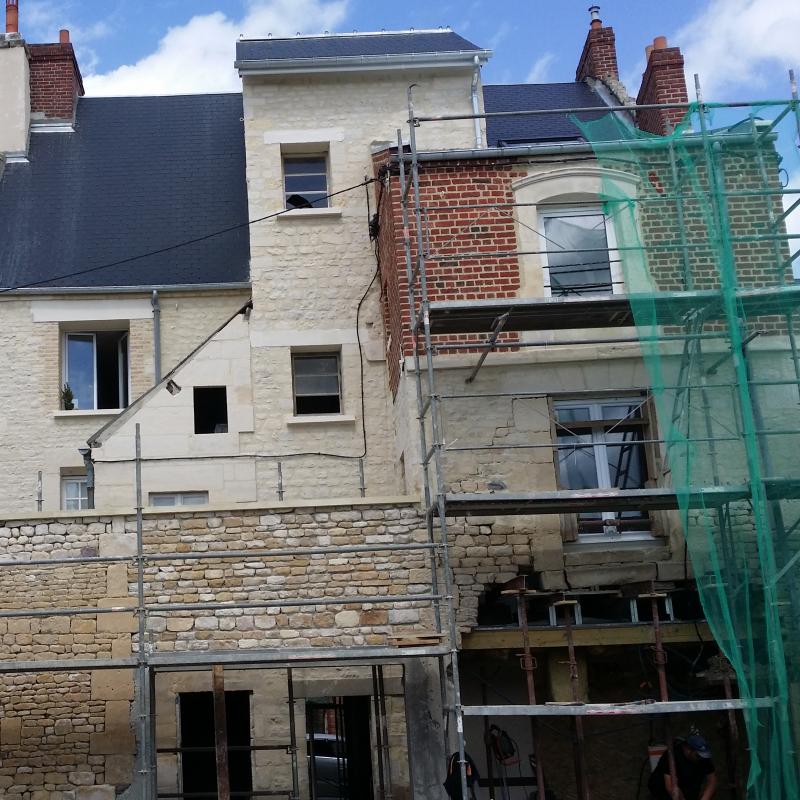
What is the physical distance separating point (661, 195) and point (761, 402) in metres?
2.33

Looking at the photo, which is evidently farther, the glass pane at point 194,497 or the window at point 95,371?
the window at point 95,371

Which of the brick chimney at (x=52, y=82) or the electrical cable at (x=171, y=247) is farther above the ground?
the brick chimney at (x=52, y=82)

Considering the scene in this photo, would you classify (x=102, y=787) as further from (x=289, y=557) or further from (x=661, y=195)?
(x=661, y=195)

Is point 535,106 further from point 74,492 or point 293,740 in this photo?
point 293,740

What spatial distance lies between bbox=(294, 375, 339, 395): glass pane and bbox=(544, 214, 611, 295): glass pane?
10.5 feet

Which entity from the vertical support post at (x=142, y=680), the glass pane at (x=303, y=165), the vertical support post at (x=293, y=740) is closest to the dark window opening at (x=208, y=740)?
the vertical support post at (x=293, y=740)

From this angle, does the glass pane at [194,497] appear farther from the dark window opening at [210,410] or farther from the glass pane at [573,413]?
the glass pane at [573,413]

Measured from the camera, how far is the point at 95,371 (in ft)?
53.8

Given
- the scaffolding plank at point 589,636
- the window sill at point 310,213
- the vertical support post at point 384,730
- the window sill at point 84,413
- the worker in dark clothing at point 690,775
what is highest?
the window sill at point 310,213

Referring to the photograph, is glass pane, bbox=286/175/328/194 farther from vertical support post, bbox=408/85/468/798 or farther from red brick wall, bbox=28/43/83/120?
red brick wall, bbox=28/43/83/120

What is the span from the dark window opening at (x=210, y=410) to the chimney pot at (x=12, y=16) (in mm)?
7183

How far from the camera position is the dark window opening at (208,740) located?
12383 mm

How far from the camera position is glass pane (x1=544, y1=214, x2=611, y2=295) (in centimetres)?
1336

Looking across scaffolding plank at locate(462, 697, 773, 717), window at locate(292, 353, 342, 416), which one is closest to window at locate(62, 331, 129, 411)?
window at locate(292, 353, 342, 416)
